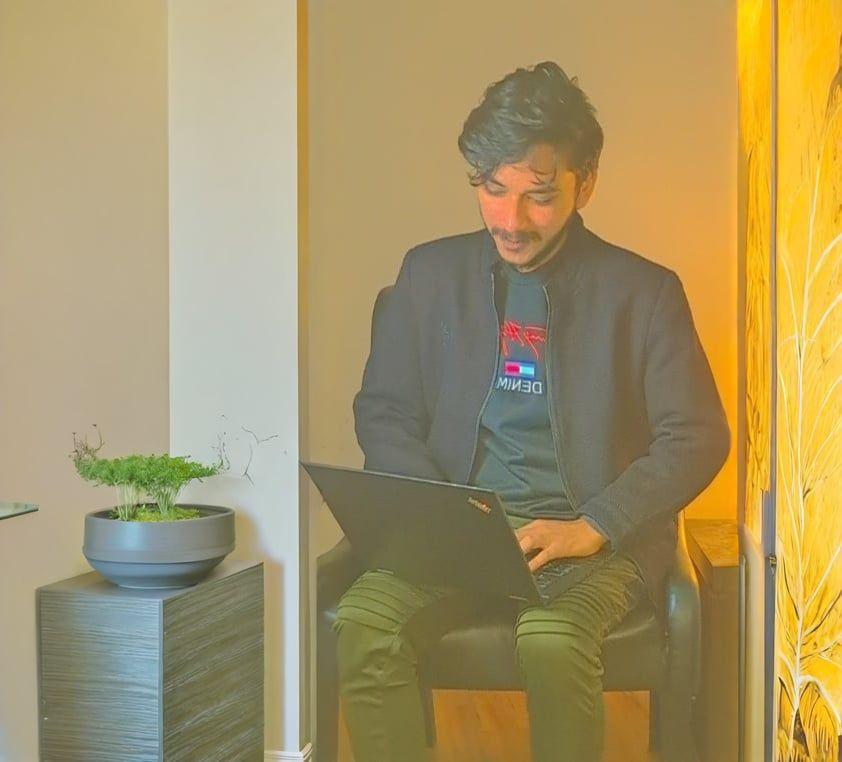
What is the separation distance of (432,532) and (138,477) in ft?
2.42

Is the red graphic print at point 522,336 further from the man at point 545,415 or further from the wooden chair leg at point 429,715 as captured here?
the wooden chair leg at point 429,715

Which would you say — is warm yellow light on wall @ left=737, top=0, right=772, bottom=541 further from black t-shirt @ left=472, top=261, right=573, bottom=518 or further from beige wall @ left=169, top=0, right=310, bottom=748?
beige wall @ left=169, top=0, right=310, bottom=748

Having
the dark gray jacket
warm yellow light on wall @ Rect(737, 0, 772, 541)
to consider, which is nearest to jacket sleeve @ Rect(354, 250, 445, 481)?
the dark gray jacket

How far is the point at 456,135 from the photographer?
8.93 ft

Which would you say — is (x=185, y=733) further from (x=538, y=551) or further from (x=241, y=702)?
(x=538, y=551)

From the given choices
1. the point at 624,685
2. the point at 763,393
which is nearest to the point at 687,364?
the point at 763,393

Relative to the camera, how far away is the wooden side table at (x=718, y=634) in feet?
8.48

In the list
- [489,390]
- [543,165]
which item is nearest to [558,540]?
[489,390]

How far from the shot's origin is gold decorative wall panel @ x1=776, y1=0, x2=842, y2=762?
188 centimetres

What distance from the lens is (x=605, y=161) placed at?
2.65 m

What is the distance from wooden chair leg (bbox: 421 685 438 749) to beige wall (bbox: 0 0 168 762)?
934 millimetres

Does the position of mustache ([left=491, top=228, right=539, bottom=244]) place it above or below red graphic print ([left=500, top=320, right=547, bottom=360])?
above

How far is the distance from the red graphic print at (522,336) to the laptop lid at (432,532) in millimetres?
384

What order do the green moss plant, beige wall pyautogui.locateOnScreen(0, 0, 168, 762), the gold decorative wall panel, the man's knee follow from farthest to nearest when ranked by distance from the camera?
the man's knee → the green moss plant → beige wall pyautogui.locateOnScreen(0, 0, 168, 762) → the gold decorative wall panel
